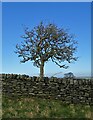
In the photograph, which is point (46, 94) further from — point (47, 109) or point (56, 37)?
point (56, 37)

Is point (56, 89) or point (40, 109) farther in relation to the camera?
point (56, 89)

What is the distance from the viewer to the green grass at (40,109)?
1502 cm

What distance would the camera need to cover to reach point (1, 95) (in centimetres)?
2042

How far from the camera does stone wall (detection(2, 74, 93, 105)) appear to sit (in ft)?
63.4

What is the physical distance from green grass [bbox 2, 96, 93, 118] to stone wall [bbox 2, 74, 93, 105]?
609 mm

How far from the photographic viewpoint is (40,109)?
16.5 meters

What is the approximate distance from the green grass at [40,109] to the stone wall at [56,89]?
61 cm

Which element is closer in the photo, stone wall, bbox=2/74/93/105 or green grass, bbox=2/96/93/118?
green grass, bbox=2/96/93/118

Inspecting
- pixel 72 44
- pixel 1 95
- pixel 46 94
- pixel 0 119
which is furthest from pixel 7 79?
pixel 72 44

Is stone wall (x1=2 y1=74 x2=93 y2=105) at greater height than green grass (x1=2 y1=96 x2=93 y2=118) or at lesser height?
greater

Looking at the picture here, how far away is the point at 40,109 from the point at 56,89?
336 centimetres

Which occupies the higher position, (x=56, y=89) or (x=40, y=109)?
(x=56, y=89)

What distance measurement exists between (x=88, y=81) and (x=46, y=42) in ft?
65.2

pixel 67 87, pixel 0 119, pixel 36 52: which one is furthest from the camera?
pixel 36 52
